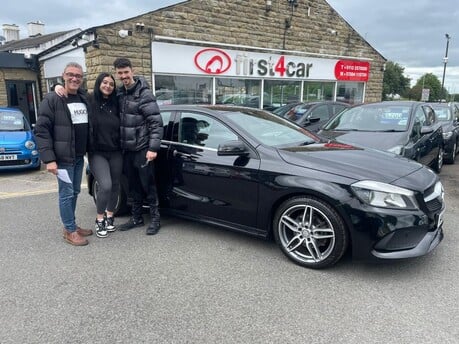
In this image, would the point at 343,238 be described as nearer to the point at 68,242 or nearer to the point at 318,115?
the point at 68,242

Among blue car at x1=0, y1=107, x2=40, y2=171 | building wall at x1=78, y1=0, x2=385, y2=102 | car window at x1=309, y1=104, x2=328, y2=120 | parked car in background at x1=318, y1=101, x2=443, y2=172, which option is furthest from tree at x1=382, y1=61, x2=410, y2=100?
blue car at x1=0, y1=107, x2=40, y2=171

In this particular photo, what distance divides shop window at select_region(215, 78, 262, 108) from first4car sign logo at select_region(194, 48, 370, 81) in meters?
0.28

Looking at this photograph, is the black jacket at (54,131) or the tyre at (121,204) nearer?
the black jacket at (54,131)

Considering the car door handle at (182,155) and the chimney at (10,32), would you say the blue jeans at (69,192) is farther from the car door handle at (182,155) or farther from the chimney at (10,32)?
the chimney at (10,32)

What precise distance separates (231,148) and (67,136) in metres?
1.65

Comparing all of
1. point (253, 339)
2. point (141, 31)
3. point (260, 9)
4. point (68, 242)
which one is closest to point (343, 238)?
point (253, 339)

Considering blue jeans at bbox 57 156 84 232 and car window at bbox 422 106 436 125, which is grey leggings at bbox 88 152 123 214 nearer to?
blue jeans at bbox 57 156 84 232

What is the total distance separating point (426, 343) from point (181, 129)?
10.3 feet

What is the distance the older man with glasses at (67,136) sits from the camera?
12.0 ft

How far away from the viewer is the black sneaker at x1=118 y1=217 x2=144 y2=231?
453 cm

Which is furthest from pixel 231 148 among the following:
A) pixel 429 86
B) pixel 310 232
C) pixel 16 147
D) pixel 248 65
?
pixel 429 86

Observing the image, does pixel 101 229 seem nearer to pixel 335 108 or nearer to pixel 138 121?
pixel 138 121

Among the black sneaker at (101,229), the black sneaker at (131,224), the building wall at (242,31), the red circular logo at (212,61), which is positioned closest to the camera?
the black sneaker at (101,229)

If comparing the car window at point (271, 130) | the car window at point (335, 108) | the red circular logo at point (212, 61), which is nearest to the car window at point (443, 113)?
the car window at point (335, 108)
